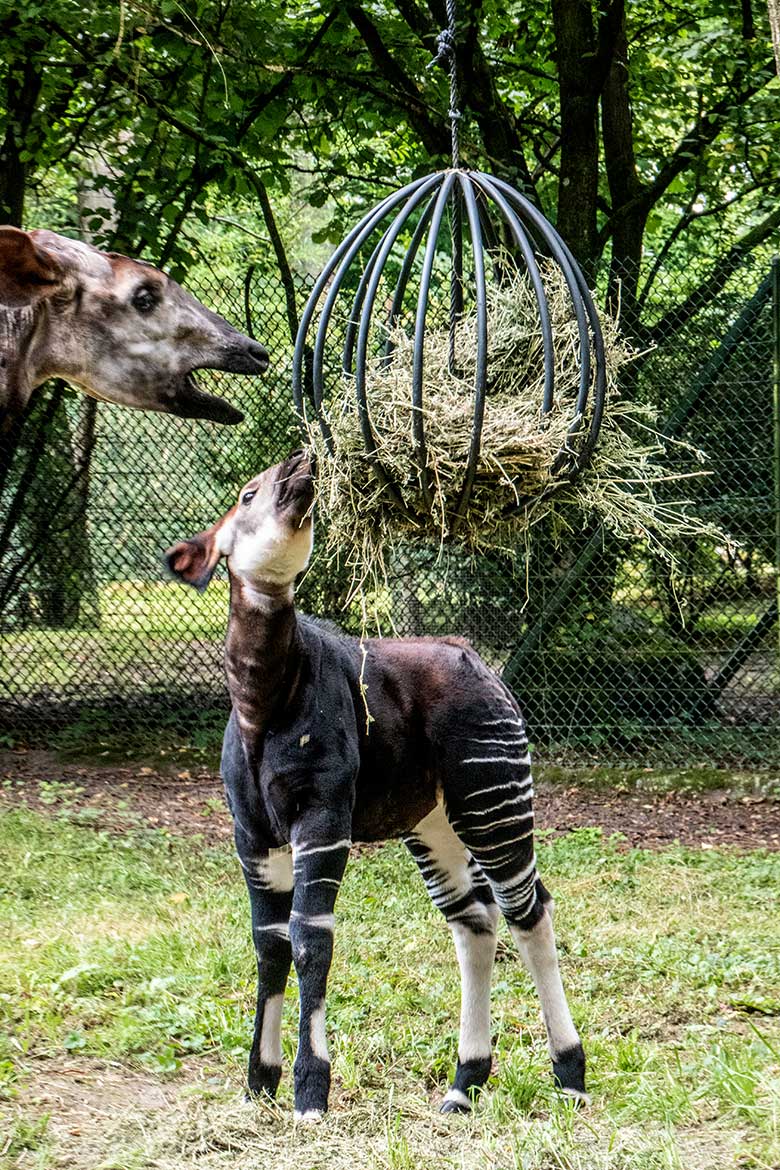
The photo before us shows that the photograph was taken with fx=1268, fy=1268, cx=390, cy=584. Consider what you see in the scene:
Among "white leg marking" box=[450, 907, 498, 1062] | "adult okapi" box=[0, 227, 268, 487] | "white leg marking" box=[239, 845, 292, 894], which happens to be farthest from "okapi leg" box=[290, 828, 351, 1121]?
"adult okapi" box=[0, 227, 268, 487]

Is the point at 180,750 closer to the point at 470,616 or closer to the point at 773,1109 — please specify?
the point at 470,616

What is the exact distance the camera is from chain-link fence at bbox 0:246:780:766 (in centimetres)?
729

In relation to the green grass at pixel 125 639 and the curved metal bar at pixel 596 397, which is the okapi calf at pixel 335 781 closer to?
the curved metal bar at pixel 596 397

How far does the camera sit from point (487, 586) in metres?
7.66

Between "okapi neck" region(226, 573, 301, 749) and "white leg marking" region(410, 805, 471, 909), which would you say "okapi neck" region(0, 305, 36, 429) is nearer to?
"okapi neck" region(226, 573, 301, 749)

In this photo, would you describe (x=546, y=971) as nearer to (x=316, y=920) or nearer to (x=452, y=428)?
(x=316, y=920)

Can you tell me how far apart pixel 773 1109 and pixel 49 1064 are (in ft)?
6.91

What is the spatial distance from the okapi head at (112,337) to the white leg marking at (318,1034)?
152 cm

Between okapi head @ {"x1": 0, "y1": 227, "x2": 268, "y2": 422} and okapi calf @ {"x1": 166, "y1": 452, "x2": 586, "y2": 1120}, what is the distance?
434 mm

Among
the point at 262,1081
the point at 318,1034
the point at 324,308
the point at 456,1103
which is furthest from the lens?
the point at 456,1103

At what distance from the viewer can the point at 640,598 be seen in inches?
295

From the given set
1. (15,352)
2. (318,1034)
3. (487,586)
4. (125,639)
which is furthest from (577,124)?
(318,1034)

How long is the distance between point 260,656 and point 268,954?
822 mm

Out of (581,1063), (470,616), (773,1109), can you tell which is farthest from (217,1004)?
(470,616)
